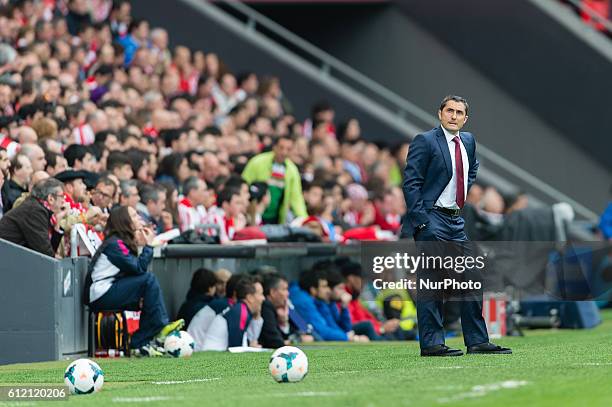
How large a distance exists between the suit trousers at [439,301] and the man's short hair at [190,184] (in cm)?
522

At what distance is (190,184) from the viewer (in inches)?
710

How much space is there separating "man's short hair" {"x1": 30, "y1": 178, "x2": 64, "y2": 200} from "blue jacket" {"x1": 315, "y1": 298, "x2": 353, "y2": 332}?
15.9ft

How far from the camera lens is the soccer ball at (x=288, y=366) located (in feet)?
36.2

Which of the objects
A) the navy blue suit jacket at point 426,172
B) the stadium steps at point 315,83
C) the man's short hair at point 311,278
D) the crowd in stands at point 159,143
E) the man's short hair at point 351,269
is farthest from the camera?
the stadium steps at point 315,83

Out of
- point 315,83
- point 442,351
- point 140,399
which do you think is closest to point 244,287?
point 442,351

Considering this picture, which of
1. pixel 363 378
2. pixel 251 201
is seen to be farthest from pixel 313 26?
pixel 363 378

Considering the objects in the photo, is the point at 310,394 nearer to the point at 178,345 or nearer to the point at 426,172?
the point at 426,172

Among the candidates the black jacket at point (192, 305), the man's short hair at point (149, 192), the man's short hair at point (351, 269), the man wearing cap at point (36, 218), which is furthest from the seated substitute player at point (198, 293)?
the man's short hair at point (351, 269)

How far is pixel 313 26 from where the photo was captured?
30.9 metres

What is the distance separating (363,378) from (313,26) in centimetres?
2022

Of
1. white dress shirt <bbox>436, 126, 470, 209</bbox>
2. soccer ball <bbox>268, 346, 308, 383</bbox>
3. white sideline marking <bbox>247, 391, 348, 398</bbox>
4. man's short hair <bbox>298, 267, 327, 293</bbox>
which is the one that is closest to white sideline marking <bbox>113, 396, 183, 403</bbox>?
white sideline marking <bbox>247, 391, 348, 398</bbox>

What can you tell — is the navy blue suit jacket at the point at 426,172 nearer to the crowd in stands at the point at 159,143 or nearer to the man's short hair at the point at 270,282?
the crowd in stands at the point at 159,143

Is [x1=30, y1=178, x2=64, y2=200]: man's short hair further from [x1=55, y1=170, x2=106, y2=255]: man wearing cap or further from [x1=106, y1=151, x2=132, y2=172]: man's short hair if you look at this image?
[x1=106, y1=151, x2=132, y2=172]: man's short hair

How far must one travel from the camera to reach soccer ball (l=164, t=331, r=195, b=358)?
1511cm
